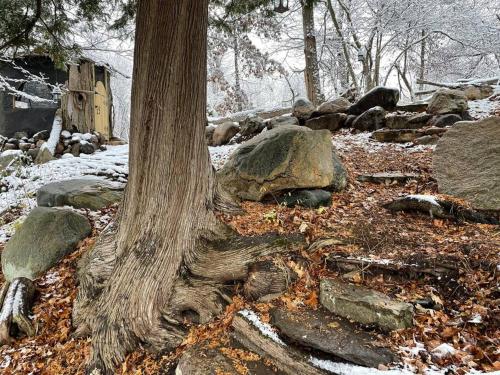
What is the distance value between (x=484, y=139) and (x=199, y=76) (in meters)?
3.82

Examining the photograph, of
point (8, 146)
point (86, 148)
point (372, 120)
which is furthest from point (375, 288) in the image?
point (8, 146)

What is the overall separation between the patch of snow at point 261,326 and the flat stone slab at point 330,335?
62mm

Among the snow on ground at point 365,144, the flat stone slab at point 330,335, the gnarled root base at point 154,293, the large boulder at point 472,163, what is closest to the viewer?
the flat stone slab at point 330,335

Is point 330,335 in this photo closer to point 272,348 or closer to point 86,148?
point 272,348

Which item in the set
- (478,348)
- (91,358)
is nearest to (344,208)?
(478,348)

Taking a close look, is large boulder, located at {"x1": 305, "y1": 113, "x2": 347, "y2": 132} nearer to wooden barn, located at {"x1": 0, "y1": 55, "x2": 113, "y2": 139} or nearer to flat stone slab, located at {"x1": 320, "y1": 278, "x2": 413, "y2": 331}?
flat stone slab, located at {"x1": 320, "y1": 278, "x2": 413, "y2": 331}

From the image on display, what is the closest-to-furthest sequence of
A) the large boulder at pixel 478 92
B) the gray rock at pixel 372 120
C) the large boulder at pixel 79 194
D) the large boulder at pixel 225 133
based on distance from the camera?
1. the large boulder at pixel 79 194
2. the gray rock at pixel 372 120
3. the large boulder at pixel 478 92
4. the large boulder at pixel 225 133

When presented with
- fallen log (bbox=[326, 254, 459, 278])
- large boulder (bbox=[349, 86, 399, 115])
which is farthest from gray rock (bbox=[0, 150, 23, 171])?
large boulder (bbox=[349, 86, 399, 115])

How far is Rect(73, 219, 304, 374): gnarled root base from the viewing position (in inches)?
116

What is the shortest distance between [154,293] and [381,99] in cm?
820

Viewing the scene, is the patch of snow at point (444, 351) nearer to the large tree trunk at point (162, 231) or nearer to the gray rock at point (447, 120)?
the large tree trunk at point (162, 231)

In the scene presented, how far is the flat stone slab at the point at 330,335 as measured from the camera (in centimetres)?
218

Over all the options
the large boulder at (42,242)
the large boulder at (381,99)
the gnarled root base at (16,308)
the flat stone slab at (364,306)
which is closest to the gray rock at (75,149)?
the large boulder at (42,242)

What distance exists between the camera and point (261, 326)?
260 centimetres
